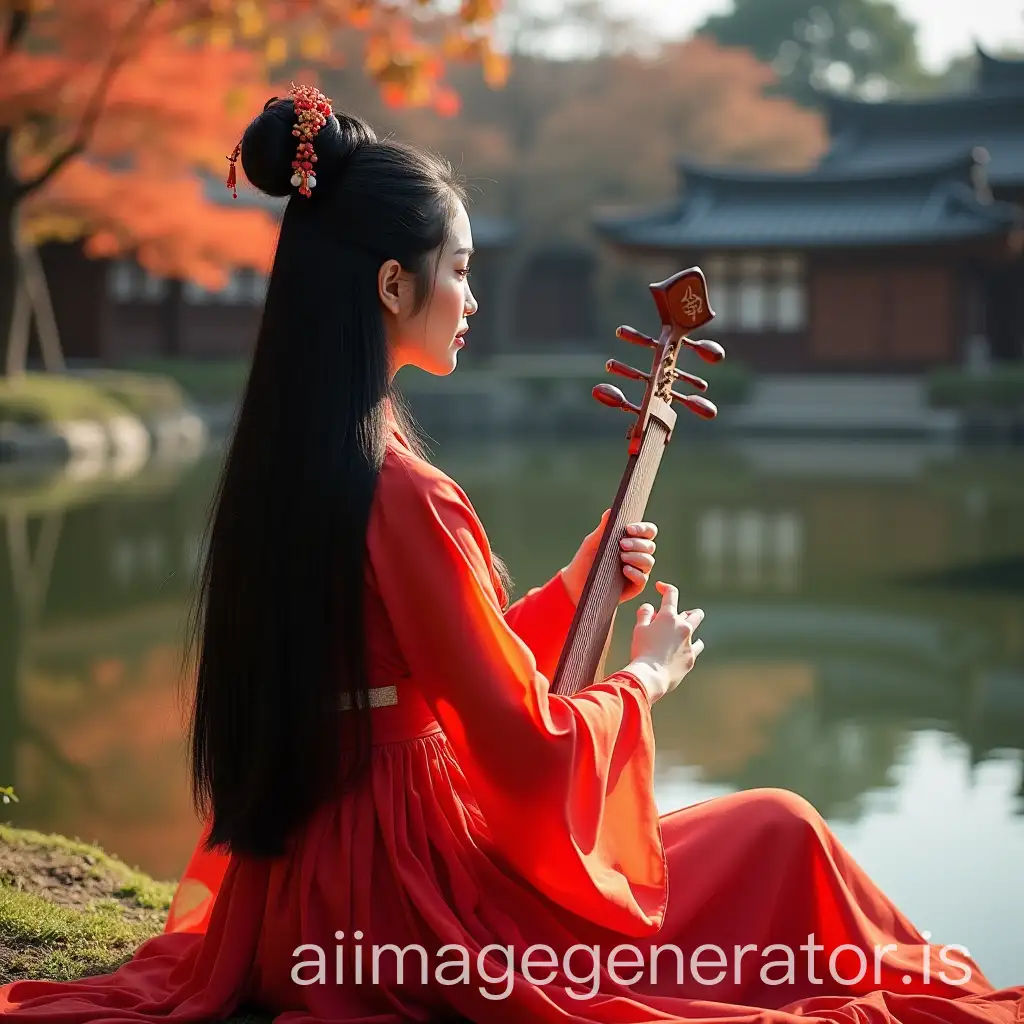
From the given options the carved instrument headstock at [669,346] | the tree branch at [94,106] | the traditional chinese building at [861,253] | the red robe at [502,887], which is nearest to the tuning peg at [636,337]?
the carved instrument headstock at [669,346]

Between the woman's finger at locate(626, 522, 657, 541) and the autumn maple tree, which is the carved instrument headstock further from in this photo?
the autumn maple tree

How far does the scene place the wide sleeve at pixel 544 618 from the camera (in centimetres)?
219

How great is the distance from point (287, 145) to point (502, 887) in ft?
3.11

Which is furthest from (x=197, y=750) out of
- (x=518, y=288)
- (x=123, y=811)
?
(x=518, y=288)

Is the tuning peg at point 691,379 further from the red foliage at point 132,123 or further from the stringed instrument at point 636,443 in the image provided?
the red foliage at point 132,123

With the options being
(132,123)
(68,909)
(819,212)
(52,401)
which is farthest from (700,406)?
(819,212)

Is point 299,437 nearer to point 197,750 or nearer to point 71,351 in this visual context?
point 197,750

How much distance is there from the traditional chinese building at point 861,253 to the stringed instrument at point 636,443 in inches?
721

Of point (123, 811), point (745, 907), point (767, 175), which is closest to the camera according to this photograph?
point (745, 907)

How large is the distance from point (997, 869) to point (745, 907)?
2.01 m

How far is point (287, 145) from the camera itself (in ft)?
6.00

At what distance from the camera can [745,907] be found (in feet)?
6.34

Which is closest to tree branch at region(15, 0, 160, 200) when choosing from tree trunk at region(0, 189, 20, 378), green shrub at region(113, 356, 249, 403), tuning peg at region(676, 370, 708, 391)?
tree trunk at region(0, 189, 20, 378)

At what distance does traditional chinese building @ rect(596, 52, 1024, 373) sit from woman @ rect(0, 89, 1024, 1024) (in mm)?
18593
